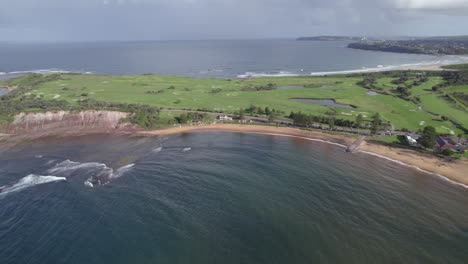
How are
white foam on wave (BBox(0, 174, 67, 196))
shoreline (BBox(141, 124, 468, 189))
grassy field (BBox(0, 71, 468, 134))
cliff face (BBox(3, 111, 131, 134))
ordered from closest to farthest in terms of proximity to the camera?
white foam on wave (BBox(0, 174, 67, 196)) < shoreline (BBox(141, 124, 468, 189)) < cliff face (BBox(3, 111, 131, 134)) < grassy field (BBox(0, 71, 468, 134))

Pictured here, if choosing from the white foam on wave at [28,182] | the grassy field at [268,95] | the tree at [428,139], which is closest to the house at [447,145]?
the tree at [428,139]

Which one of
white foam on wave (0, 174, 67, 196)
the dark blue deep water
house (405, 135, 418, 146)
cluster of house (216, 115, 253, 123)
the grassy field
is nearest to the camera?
the dark blue deep water

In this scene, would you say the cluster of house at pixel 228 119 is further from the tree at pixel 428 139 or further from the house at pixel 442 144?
the house at pixel 442 144

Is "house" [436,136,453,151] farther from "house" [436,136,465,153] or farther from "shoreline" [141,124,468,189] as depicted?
"shoreline" [141,124,468,189]

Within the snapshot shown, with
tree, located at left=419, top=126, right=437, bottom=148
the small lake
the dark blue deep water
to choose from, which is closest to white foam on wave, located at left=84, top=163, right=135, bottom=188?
the dark blue deep water

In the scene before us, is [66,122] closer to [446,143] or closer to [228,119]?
[228,119]

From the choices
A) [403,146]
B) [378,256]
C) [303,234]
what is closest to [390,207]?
[378,256]
